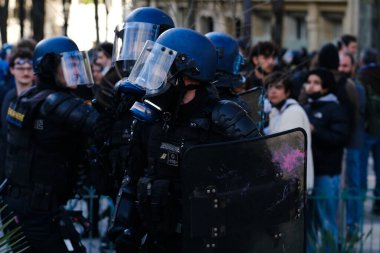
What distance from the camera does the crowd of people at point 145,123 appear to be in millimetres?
4887

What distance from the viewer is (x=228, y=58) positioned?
6742mm

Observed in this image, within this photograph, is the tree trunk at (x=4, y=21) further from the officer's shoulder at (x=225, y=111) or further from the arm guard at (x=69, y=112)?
the officer's shoulder at (x=225, y=111)

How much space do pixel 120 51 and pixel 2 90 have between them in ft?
13.1

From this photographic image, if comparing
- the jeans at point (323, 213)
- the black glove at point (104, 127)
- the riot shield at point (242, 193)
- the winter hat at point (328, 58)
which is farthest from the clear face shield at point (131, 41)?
the winter hat at point (328, 58)

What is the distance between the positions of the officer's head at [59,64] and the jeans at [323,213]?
2.06 m

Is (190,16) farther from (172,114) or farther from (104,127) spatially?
(172,114)

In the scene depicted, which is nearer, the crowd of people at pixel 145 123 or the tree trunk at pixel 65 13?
the crowd of people at pixel 145 123

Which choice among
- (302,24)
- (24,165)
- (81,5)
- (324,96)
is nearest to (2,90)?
(81,5)

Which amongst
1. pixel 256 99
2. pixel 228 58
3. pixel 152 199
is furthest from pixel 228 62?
pixel 152 199

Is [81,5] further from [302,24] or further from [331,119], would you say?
[302,24]

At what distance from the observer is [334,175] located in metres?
8.52

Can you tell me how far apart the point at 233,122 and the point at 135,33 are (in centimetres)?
134

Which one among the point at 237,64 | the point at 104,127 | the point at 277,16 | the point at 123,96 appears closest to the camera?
the point at 123,96

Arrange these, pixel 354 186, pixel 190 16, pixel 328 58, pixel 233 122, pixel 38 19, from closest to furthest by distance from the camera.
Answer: pixel 233 122 → pixel 190 16 → pixel 328 58 → pixel 354 186 → pixel 38 19
